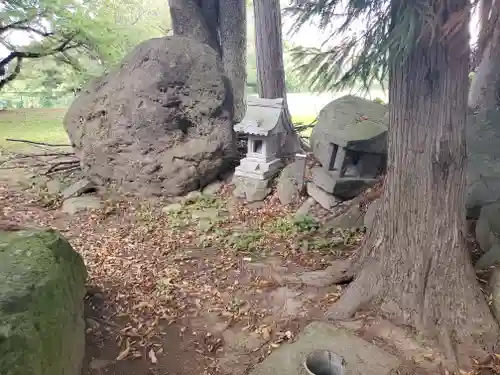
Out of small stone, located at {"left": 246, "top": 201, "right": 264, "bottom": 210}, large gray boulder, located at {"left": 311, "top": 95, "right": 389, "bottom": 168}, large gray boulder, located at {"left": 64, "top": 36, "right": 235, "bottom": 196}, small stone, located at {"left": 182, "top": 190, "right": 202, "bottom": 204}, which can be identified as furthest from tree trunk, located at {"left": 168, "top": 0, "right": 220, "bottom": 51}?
small stone, located at {"left": 246, "top": 201, "right": 264, "bottom": 210}

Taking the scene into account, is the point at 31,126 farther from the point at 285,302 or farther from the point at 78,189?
the point at 285,302

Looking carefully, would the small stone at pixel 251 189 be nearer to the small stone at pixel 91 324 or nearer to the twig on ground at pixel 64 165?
the twig on ground at pixel 64 165

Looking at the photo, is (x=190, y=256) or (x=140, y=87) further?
(x=140, y=87)

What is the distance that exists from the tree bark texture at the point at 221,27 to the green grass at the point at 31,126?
381 centimetres

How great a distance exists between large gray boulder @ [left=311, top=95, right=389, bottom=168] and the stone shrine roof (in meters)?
0.58

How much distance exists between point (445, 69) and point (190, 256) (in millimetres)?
2804

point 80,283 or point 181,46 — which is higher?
point 181,46

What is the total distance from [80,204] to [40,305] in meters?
3.96

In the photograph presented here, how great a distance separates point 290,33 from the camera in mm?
2680

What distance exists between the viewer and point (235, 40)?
7645mm

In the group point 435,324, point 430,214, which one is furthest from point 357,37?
point 435,324

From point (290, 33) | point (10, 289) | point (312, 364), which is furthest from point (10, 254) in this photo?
point (290, 33)

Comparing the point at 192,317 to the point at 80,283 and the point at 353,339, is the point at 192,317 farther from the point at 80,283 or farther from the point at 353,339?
the point at 353,339

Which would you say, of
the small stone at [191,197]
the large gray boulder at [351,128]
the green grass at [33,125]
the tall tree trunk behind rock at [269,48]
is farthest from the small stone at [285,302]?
the green grass at [33,125]
